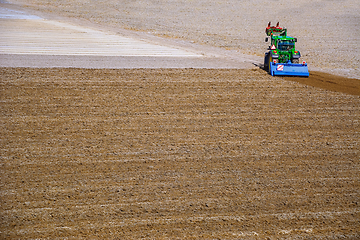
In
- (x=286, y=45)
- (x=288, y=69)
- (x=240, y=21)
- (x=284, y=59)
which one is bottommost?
(x=288, y=69)

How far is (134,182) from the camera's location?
7.49 m

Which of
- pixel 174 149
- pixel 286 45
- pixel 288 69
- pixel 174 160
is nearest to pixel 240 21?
pixel 286 45

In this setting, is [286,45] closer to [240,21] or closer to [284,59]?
[284,59]

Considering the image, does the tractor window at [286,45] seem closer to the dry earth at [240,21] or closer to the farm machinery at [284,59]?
the farm machinery at [284,59]

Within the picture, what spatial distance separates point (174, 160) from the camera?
8.34 metres

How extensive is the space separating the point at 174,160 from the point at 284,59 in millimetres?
9062

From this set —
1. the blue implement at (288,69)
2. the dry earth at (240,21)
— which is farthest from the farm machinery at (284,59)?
the dry earth at (240,21)

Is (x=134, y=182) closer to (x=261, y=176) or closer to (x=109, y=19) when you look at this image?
(x=261, y=176)

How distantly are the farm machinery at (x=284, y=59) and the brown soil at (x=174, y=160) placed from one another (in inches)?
57.5

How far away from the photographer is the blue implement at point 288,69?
47.3 feet

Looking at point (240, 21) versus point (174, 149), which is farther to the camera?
point (240, 21)

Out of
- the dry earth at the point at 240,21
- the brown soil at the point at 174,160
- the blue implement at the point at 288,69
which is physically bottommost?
the brown soil at the point at 174,160

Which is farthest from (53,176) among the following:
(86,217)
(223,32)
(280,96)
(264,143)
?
(223,32)

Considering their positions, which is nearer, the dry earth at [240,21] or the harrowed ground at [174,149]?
the harrowed ground at [174,149]
